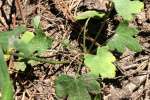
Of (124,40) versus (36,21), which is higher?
(36,21)

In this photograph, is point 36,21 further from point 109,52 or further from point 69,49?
point 109,52

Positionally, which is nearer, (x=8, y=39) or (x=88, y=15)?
(x=8, y=39)

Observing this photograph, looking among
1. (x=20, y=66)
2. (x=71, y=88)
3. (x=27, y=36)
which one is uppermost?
(x=27, y=36)

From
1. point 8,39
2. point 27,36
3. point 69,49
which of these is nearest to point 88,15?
point 69,49

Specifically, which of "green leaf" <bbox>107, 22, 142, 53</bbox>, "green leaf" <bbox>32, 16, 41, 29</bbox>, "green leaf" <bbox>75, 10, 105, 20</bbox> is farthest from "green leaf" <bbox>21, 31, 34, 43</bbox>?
"green leaf" <bbox>107, 22, 142, 53</bbox>

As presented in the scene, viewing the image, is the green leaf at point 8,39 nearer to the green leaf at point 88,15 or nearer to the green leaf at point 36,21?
the green leaf at point 36,21

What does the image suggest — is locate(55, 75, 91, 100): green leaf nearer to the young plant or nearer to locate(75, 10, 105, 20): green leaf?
the young plant

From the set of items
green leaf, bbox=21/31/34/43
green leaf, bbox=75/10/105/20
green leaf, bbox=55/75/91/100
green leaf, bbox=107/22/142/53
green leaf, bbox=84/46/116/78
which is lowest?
green leaf, bbox=55/75/91/100
